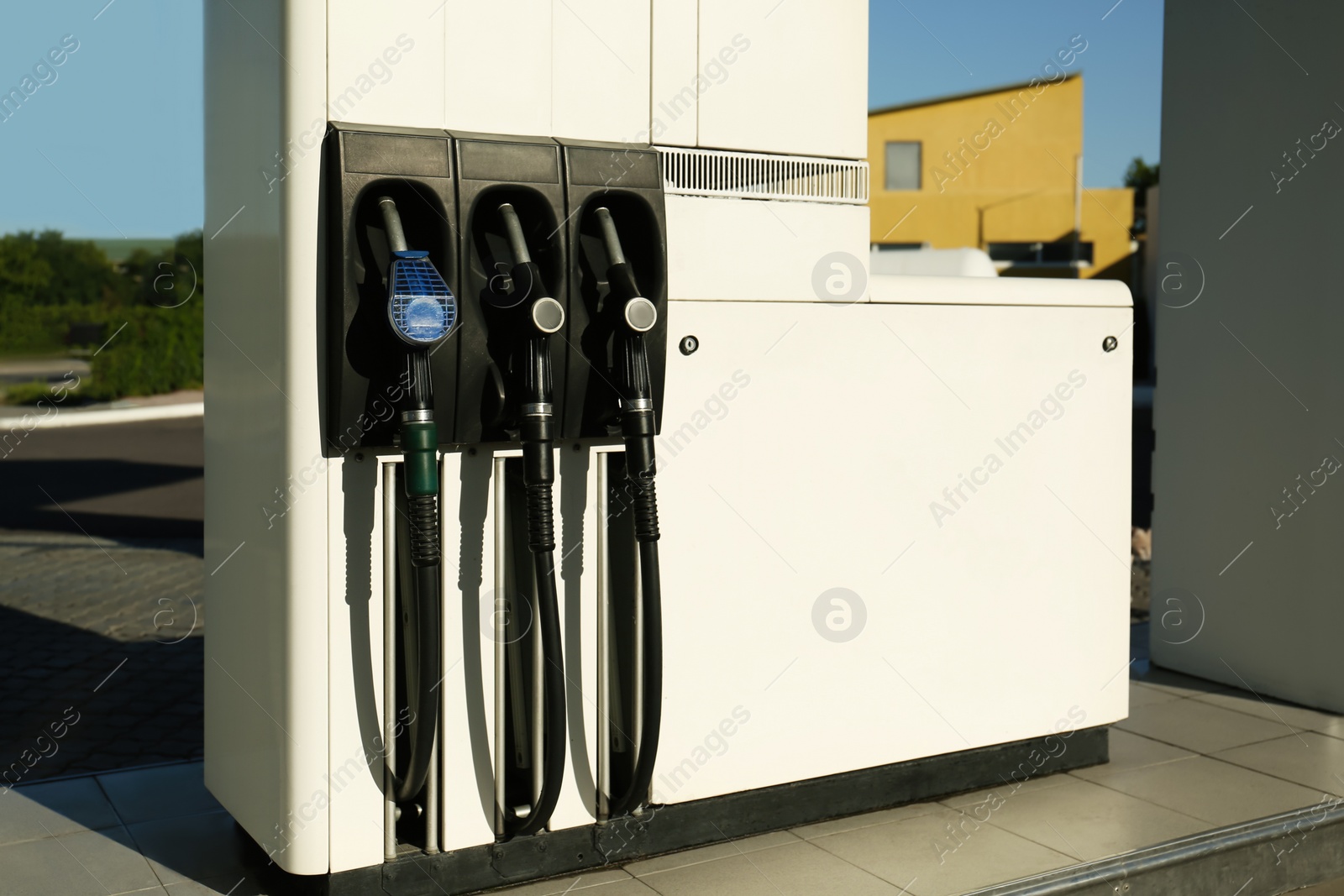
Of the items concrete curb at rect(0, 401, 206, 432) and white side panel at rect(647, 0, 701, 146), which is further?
concrete curb at rect(0, 401, 206, 432)

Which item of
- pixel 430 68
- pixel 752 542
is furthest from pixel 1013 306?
pixel 430 68

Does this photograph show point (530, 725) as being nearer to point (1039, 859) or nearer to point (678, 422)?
point (678, 422)

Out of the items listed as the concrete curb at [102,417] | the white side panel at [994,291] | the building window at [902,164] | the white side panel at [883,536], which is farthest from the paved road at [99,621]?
the building window at [902,164]

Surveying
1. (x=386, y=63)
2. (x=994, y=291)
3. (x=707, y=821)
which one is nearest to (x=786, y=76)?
(x=994, y=291)

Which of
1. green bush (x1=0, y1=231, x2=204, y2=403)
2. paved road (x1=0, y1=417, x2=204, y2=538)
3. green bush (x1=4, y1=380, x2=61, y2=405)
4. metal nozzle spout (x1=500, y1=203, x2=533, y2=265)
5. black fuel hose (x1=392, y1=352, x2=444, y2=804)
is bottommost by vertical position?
paved road (x1=0, y1=417, x2=204, y2=538)

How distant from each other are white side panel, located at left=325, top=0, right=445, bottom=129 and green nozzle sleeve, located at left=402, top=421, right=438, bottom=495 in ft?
2.41

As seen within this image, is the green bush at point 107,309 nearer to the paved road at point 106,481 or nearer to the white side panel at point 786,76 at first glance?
the paved road at point 106,481

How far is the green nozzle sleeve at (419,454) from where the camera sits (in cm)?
300

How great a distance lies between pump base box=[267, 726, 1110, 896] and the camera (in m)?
3.29

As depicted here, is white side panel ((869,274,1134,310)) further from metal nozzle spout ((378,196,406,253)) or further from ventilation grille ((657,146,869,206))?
metal nozzle spout ((378,196,406,253))

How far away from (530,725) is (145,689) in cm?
334

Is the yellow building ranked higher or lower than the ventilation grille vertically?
higher

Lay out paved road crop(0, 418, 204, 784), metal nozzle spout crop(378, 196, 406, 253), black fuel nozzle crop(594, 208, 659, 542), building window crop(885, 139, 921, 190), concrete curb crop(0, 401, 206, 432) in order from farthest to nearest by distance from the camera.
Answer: building window crop(885, 139, 921, 190)
concrete curb crop(0, 401, 206, 432)
paved road crop(0, 418, 204, 784)
black fuel nozzle crop(594, 208, 659, 542)
metal nozzle spout crop(378, 196, 406, 253)

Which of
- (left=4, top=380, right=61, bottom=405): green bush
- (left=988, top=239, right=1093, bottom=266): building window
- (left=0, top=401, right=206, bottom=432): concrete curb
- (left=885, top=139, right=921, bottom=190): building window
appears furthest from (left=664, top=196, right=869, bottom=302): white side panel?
(left=988, top=239, right=1093, bottom=266): building window
